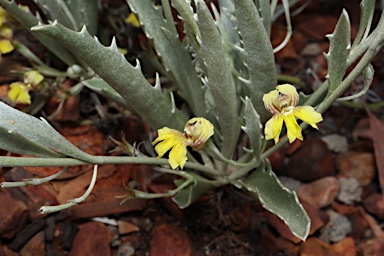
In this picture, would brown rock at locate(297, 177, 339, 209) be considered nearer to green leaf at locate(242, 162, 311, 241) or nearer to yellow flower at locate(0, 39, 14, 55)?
green leaf at locate(242, 162, 311, 241)

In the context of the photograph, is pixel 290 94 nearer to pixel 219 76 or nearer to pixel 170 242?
pixel 219 76

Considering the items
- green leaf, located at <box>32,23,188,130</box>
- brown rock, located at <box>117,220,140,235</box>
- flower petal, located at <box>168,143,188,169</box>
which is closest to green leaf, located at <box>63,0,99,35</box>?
green leaf, located at <box>32,23,188,130</box>

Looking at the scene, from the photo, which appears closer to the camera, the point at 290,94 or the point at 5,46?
the point at 290,94

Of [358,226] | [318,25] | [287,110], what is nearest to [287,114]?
[287,110]

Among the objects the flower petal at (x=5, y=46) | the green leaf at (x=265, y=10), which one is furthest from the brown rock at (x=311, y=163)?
the flower petal at (x=5, y=46)

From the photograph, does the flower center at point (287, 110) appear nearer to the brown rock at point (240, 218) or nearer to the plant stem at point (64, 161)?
the plant stem at point (64, 161)

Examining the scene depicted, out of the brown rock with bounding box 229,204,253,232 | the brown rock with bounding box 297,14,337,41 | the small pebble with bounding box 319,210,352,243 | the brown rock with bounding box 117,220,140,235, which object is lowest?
the small pebble with bounding box 319,210,352,243
